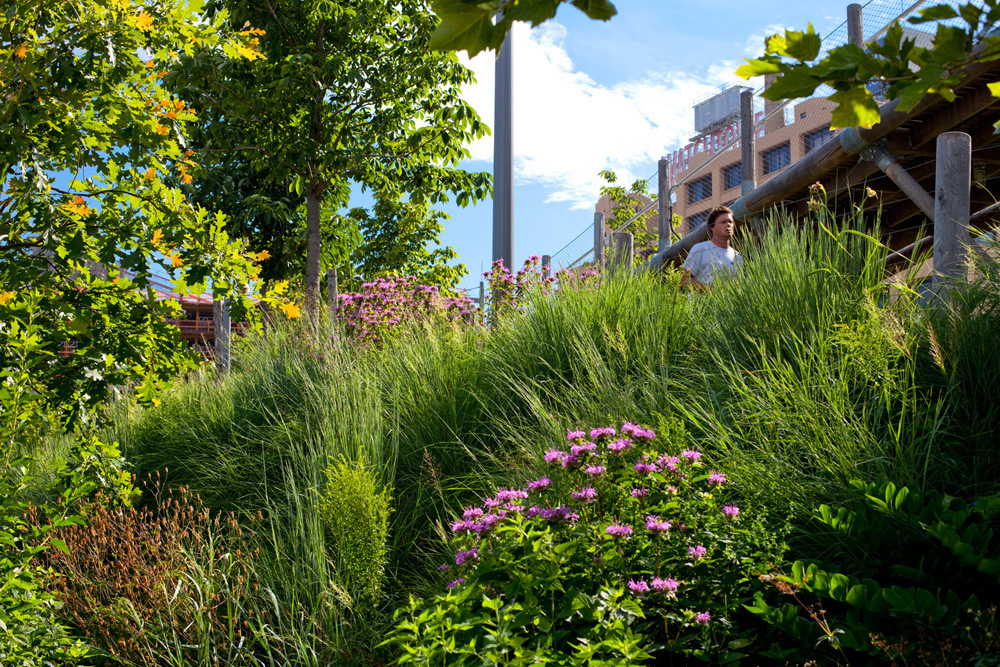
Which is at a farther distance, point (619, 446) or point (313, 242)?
point (313, 242)

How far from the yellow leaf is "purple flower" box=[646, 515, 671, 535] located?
317 centimetres

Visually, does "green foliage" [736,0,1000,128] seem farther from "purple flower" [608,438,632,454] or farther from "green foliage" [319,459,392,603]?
"green foliage" [319,459,392,603]

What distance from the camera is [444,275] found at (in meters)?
13.6

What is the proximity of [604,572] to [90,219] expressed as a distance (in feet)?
9.49

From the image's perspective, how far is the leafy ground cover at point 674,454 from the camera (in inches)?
83.9

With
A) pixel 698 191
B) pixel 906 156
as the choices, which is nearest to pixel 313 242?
pixel 906 156

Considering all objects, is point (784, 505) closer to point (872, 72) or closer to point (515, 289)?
point (872, 72)

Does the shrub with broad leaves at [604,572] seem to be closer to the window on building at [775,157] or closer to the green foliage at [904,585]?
the green foliage at [904,585]

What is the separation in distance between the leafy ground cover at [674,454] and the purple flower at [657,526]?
0.06 metres

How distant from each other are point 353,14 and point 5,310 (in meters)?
6.70

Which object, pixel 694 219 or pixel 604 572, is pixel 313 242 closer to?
pixel 604 572

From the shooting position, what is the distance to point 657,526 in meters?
2.19

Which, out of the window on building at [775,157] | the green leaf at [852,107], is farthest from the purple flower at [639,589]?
the window on building at [775,157]

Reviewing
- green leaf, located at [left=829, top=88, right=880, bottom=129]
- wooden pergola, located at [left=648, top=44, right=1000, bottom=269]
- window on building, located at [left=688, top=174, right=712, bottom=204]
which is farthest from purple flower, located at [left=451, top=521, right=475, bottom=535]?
window on building, located at [left=688, top=174, right=712, bottom=204]
